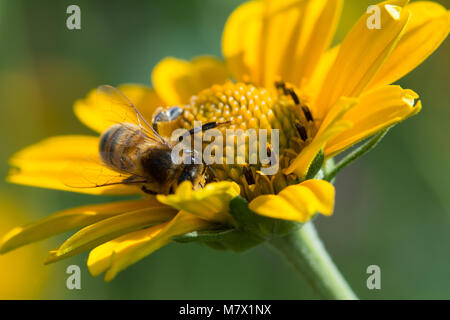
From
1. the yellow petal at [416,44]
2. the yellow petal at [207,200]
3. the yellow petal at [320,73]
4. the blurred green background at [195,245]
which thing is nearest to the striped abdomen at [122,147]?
the yellow petal at [207,200]

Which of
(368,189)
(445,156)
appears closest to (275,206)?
(445,156)

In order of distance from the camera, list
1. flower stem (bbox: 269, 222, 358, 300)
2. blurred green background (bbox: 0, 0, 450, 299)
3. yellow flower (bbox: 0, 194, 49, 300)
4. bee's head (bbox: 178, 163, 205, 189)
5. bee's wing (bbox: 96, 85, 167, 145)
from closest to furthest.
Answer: bee's head (bbox: 178, 163, 205, 189)
flower stem (bbox: 269, 222, 358, 300)
bee's wing (bbox: 96, 85, 167, 145)
blurred green background (bbox: 0, 0, 450, 299)
yellow flower (bbox: 0, 194, 49, 300)

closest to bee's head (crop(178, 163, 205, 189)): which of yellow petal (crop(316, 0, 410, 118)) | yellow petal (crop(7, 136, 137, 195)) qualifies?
yellow petal (crop(7, 136, 137, 195))

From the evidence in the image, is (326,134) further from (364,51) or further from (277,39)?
(277,39)

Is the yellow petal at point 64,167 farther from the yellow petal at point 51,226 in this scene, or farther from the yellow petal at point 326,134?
the yellow petal at point 326,134

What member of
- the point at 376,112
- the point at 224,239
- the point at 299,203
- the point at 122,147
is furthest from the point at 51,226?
the point at 376,112

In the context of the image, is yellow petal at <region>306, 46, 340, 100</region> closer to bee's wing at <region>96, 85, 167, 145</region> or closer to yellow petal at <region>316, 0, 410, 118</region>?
yellow petal at <region>316, 0, 410, 118</region>

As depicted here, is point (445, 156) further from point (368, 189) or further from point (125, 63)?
point (125, 63)
